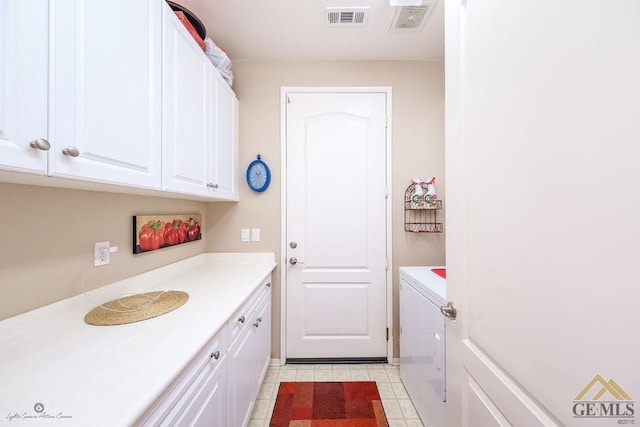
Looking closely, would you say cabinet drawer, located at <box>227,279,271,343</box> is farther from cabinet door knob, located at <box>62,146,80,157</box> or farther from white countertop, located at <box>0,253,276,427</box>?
cabinet door knob, located at <box>62,146,80,157</box>

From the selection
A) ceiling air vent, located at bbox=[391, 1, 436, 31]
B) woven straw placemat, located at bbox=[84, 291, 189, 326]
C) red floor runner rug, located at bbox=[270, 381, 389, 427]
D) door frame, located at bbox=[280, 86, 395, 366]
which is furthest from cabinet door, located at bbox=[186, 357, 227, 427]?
ceiling air vent, located at bbox=[391, 1, 436, 31]

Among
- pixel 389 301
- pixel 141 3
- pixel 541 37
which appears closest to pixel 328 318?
pixel 389 301

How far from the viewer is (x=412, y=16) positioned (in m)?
1.64

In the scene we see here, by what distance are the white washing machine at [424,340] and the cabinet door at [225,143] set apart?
1.47m

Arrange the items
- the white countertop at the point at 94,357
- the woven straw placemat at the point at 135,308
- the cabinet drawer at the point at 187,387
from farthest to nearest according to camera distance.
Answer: the woven straw placemat at the point at 135,308
the cabinet drawer at the point at 187,387
the white countertop at the point at 94,357

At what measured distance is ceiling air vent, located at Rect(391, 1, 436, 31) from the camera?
156cm

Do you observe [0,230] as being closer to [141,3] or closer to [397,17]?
[141,3]

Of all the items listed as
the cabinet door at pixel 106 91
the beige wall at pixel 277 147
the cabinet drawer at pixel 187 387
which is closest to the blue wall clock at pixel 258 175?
the beige wall at pixel 277 147

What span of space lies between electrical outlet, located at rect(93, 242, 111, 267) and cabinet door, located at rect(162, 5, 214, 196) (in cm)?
42

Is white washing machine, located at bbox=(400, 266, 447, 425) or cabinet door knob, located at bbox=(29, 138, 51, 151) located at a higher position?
cabinet door knob, located at bbox=(29, 138, 51, 151)

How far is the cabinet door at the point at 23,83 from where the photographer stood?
1.89 ft

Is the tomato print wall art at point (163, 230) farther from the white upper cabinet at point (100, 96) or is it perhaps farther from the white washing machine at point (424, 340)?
the white washing machine at point (424, 340)

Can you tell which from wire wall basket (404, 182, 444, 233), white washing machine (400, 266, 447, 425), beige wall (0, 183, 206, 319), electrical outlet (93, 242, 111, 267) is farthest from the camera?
wire wall basket (404, 182, 444, 233)

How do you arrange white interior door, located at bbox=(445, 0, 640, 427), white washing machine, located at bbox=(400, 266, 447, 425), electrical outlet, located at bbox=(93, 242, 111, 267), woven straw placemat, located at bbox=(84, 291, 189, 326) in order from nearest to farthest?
white interior door, located at bbox=(445, 0, 640, 427)
woven straw placemat, located at bbox=(84, 291, 189, 326)
electrical outlet, located at bbox=(93, 242, 111, 267)
white washing machine, located at bbox=(400, 266, 447, 425)
